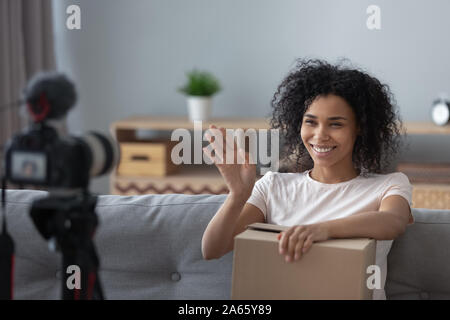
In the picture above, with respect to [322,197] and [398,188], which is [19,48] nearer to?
[322,197]

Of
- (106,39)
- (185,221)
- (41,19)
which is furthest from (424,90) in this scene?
(185,221)

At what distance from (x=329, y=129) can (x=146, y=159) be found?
7.21 feet

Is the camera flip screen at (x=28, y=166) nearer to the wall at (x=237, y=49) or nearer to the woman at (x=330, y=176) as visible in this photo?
the woman at (x=330, y=176)

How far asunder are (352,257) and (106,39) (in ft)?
10.4

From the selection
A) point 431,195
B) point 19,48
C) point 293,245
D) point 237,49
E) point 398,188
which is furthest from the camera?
point 237,49

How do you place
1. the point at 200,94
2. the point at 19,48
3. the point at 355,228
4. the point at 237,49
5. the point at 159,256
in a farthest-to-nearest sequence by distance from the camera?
1. the point at 237,49
2. the point at 200,94
3. the point at 19,48
4. the point at 159,256
5. the point at 355,228

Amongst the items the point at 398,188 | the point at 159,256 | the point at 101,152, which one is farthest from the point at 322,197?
the point at 101,152

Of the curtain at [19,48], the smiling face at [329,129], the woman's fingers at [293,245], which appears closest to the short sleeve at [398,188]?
the smiling face at [329,129]

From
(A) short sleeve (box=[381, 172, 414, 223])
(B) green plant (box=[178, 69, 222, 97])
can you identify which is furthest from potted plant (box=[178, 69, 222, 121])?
(A) short sleeve (box=[381, 172, 414, 223])

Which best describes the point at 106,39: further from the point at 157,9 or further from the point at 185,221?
the point at 185,221

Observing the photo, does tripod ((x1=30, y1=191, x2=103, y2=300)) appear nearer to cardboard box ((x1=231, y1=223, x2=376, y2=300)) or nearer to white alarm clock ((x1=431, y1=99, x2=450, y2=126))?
cardboard box ((x1=231, y1=223, x2=376, y2=300))

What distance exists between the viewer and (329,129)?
4.96 feet

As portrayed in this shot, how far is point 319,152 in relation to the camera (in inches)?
60.1
